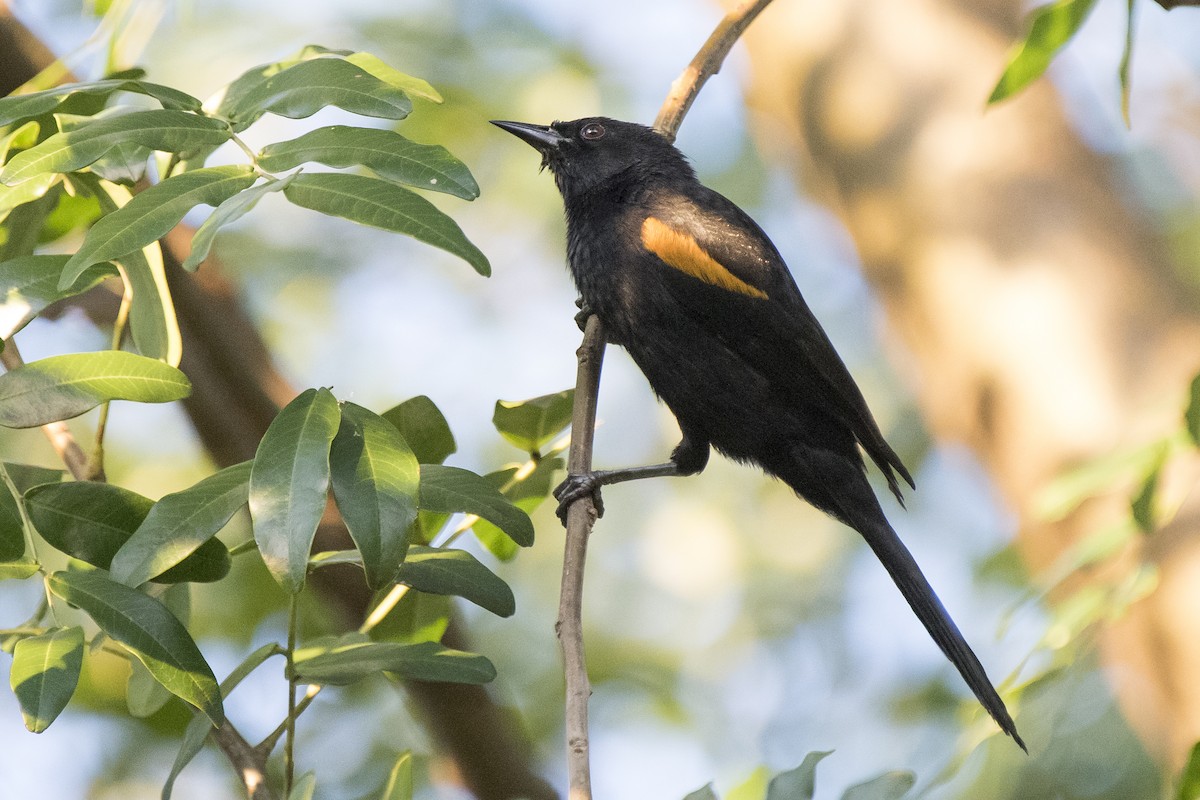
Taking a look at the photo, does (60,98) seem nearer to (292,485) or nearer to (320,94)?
(320,94)

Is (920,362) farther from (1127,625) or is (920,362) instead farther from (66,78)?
(66,78)

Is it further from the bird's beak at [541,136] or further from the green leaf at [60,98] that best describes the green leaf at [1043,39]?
the bird's beak at [541,136]

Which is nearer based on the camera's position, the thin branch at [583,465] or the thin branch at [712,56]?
the thin branch at [583,465]

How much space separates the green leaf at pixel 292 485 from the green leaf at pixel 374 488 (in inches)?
1.9

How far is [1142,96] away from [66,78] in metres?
6.39

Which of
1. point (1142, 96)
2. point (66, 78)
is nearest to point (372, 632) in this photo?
point (66, 78)

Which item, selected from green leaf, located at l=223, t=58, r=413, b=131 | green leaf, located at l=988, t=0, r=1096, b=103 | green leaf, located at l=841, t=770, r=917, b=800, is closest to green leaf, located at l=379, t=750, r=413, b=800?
green leaf, located at l=841, t=770, r=917, b=800

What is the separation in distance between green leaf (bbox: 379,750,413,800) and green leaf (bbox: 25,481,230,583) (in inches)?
17.3

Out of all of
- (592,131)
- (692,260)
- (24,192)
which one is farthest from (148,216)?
(592,131)

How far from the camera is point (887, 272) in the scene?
542 centimetres

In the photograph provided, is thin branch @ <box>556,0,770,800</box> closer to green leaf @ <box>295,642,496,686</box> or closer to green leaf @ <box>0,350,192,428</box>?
green leaf @ <box>295,642,496,686</box>

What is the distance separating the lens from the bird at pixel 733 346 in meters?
3.46

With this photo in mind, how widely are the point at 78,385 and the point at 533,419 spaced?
38.8 inches

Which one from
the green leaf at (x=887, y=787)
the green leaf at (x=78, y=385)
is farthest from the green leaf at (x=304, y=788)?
the green leaf at (x=887, y=787)
